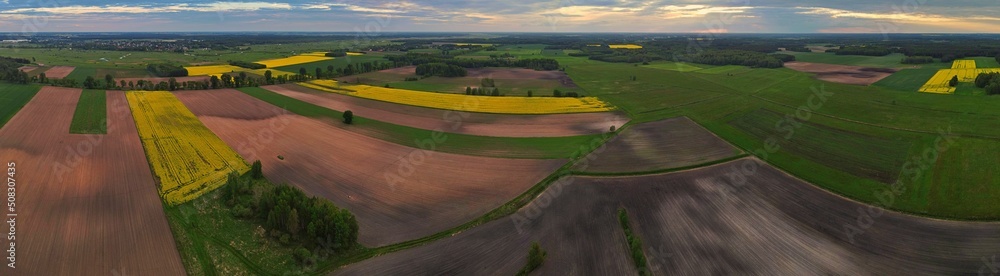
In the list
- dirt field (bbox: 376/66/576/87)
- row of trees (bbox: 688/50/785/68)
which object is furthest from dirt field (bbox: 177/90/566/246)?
row of trees (bbox: 688/50/785/68)

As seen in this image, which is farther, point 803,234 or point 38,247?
point 803,234

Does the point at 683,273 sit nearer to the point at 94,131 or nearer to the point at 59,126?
the point at 94,131

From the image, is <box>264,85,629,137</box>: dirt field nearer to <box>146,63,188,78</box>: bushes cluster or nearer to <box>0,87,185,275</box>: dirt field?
<box>0,87,185,275</box>: dirt field

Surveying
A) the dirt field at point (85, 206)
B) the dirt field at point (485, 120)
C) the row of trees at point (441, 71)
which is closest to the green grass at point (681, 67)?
the row of trees at point (441, 71)

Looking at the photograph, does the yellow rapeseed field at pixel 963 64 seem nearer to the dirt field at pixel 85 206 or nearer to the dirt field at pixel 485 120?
the dirt field at pixel 485 120

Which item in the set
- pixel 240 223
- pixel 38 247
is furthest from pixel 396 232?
pixel 38 247

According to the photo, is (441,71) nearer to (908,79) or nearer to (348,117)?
(348,117)

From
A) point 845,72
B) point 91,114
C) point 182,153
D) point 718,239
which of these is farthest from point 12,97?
point 845,72
